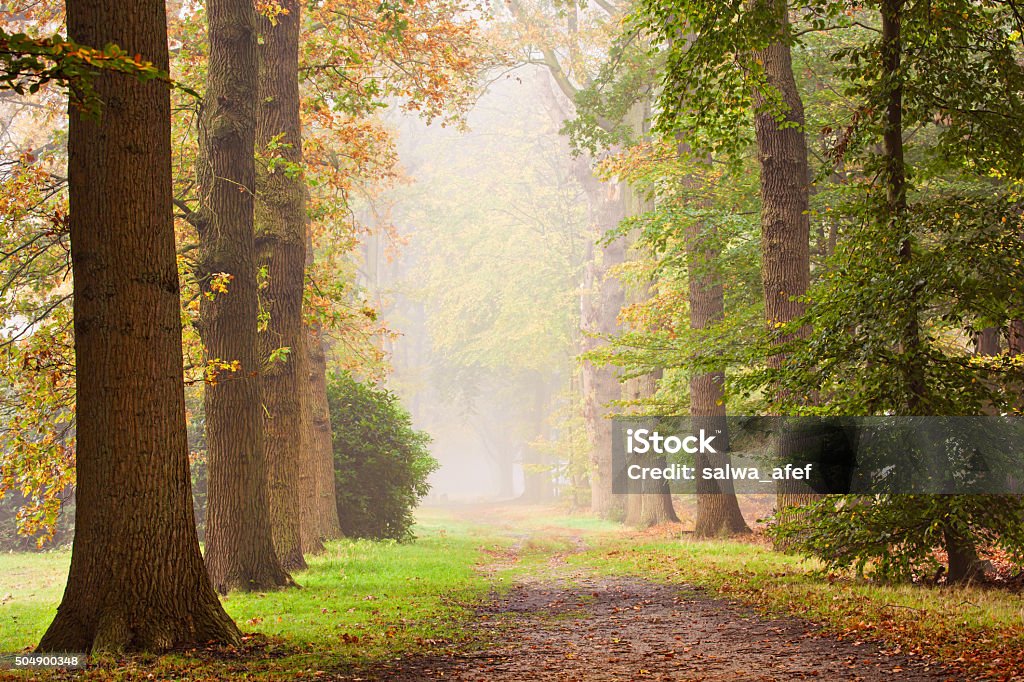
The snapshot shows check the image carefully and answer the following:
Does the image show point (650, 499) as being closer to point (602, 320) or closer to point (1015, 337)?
point (602, 320)

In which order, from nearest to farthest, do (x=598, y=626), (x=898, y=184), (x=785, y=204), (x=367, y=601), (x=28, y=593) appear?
(x=898, y=184), (x=598, y=626), (x=367, y=601), (x=785, y=204), (x=28, y=593)

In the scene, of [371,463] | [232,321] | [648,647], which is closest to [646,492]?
[371,463]

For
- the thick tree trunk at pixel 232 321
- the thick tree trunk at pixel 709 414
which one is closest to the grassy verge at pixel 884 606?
the thick tree trunk at pixel 709 414

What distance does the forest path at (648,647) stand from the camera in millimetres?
6496

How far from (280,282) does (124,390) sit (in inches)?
274

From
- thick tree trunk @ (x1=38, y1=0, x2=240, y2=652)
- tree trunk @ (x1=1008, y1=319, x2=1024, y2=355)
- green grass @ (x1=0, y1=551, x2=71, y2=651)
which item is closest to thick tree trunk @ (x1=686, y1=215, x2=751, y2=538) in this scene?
tree trunk @ (x1=1008, y1=319, x2=1024, y2=355)

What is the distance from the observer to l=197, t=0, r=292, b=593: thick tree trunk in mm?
10789

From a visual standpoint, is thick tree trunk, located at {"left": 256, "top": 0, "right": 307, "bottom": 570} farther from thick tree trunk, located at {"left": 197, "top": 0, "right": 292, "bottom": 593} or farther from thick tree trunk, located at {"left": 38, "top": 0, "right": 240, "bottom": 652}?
thick tree trunk, located at {"left": 38, "top": 0, "right": 240, "bottom": 652}

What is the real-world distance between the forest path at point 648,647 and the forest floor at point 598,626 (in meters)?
0.02

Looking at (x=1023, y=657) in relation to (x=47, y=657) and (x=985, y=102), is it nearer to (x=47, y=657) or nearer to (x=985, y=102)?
(x=985, y=102)

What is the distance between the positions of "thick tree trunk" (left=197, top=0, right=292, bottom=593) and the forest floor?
2.11 ft

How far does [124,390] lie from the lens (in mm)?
6605

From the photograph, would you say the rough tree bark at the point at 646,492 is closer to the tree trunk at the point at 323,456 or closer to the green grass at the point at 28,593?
the tree trunk at the point at 323,456

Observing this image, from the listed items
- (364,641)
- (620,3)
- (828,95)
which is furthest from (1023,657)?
(620,3)
